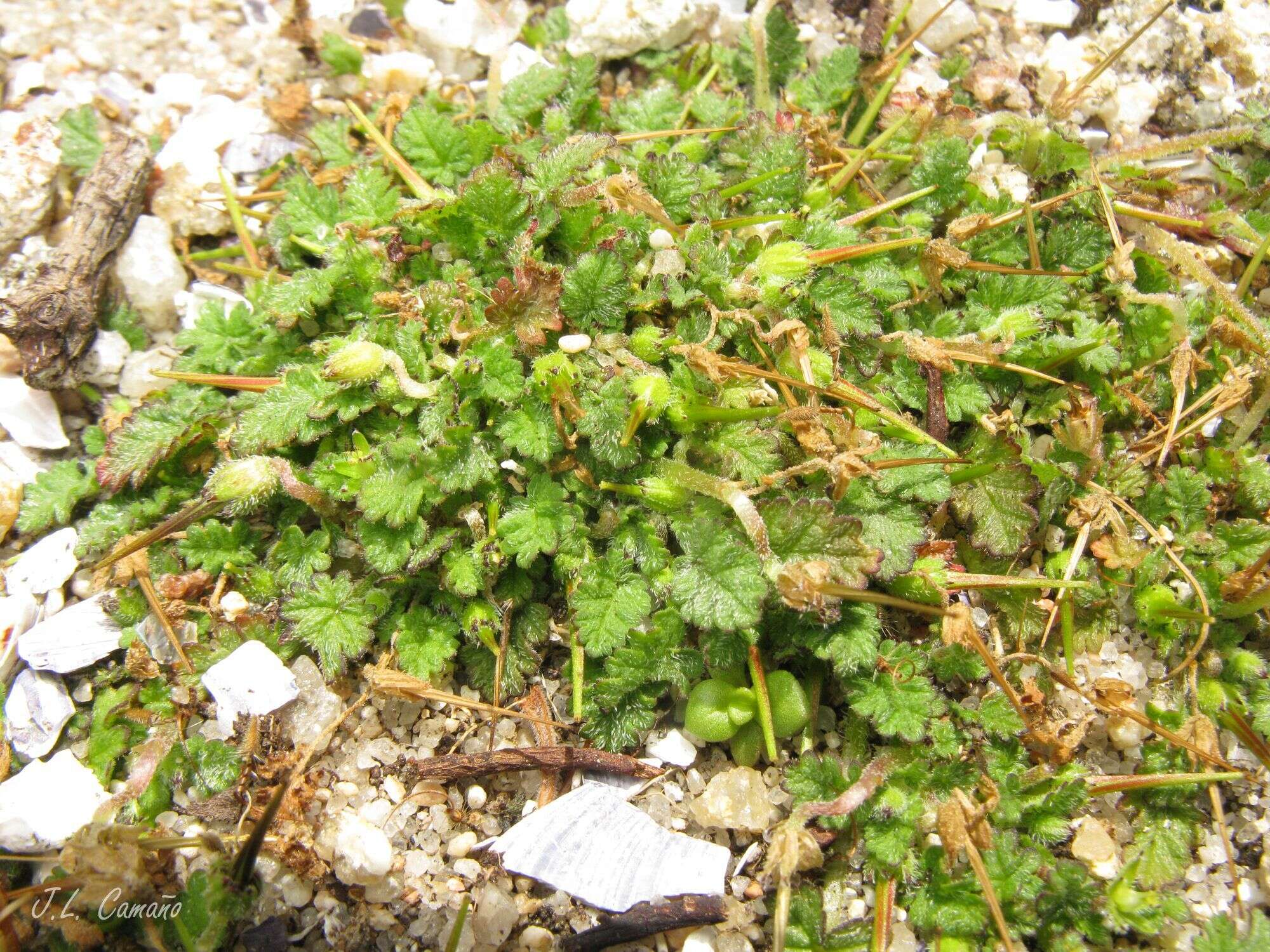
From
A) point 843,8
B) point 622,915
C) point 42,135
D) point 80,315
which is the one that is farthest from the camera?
point 843,8

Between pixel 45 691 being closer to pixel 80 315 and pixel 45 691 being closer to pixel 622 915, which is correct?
pixel 80 315

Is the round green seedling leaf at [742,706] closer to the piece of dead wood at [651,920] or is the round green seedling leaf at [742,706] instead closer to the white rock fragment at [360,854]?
the piece of dead wood at [651,920]

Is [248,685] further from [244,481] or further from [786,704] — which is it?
[786,704]

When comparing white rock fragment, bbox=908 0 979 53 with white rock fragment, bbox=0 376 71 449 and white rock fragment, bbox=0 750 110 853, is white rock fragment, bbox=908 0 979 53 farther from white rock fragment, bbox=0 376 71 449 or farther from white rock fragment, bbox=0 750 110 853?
white rock fragment, bbox=0 750 110 853

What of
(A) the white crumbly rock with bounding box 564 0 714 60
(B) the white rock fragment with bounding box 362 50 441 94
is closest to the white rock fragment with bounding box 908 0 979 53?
(A) the white crumbly rock with bounding box 564 0 714 60

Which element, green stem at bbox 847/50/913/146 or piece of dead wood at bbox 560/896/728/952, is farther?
green stem at bbox 847/50/913/146

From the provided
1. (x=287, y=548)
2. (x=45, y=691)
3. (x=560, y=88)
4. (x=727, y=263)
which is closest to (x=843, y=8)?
(x=560, y=88)
